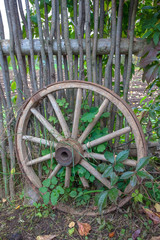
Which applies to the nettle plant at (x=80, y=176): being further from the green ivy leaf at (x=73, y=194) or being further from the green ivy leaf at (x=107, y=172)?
the green ivy leaf at (x=107, y=172)

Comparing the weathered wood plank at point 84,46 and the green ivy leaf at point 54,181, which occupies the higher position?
the weathered wood plank at point 84,46

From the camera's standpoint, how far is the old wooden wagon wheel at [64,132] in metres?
1.60

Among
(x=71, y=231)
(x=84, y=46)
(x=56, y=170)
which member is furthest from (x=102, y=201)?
(x=84, y=46)

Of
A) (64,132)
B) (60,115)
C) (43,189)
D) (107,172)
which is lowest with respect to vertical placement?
(43,189)

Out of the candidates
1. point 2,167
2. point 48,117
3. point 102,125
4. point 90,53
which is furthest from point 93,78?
point 2,167

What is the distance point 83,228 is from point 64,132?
0.77 meters

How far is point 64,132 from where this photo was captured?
1767mm

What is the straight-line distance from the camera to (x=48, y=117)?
1.99 m

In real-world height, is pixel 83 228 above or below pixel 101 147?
below

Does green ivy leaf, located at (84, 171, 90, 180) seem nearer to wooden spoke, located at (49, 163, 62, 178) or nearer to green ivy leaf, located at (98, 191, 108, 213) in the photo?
wooden spoke, located at (49, 163, 62, 178)

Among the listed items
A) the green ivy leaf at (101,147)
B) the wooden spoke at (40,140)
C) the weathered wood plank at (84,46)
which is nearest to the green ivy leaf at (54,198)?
the wooden spoke at (40,140)

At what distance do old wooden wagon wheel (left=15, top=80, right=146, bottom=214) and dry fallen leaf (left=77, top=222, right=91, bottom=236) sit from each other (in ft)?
1.03

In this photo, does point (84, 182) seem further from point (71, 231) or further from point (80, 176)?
point (71, 231)

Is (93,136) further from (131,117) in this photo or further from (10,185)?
(10,185)
